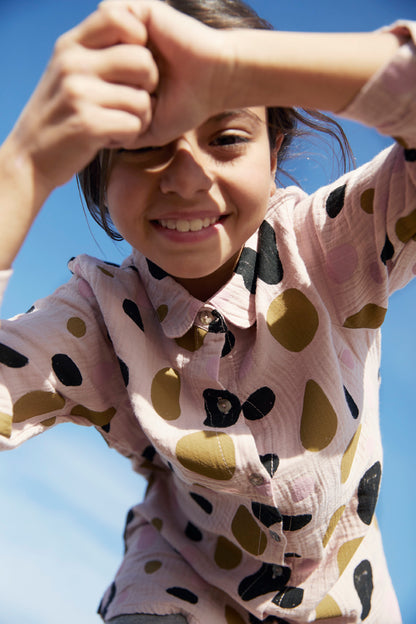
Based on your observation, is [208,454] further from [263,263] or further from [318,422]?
[263,263]

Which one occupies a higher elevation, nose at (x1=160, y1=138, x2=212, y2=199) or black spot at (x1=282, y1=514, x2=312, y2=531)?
nose at (x1=160, y1=138, x2=212, y2=199)

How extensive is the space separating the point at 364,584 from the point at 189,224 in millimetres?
585

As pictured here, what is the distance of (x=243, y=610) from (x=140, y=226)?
59 centimetres

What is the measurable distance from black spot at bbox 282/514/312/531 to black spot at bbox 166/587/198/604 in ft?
0.72

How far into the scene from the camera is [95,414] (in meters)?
0.76

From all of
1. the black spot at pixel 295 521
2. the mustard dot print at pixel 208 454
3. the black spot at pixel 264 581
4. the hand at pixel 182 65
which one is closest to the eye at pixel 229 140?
the hand at pixel 182 65

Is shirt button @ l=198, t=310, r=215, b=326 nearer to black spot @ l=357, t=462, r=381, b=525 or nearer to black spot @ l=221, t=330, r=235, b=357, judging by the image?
black spot @ l=221, t=330, r=235, b=357

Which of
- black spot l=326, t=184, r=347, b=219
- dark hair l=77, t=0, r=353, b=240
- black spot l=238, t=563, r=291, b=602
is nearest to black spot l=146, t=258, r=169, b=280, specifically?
dark hair l=77, t=0, r=353, b=240

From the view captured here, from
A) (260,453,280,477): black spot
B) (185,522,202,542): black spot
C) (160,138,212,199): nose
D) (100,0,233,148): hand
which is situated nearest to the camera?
(100,0,233,148): hand

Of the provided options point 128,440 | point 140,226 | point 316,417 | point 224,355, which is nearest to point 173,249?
point 140,226

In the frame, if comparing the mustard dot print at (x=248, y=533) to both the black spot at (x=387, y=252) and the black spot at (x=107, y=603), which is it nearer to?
the black spot at (x=107, y=603)

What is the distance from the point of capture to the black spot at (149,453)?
92 centimetres

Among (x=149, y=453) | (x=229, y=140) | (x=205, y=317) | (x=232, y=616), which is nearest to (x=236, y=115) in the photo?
(x=229, y=140)

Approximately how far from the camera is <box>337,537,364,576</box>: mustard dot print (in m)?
0.77
